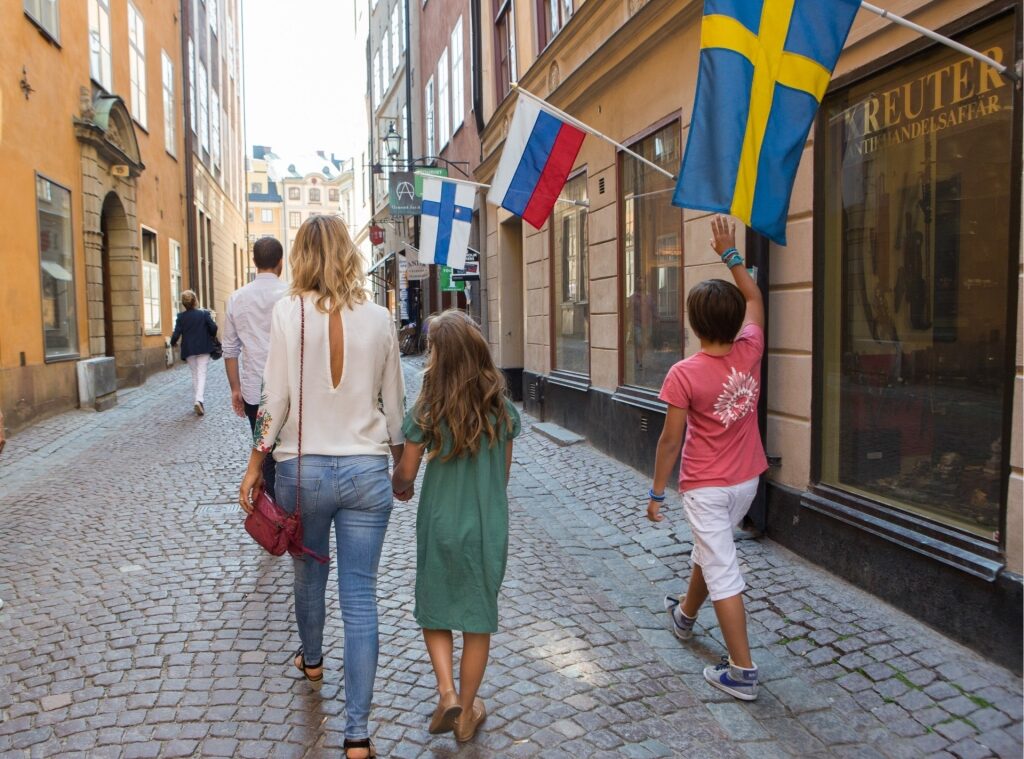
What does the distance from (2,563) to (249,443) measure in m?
4.31

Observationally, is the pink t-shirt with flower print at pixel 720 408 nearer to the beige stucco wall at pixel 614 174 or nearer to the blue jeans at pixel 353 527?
the beige stucco wall at pixel 614 174

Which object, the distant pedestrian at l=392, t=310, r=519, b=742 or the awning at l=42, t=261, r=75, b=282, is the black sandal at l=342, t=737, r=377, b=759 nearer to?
the distant pedestrian at l=392, t=310, r=519, b=742

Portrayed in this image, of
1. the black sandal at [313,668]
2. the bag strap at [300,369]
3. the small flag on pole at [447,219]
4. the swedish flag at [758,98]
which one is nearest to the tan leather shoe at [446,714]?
the black sandal at [313,668]

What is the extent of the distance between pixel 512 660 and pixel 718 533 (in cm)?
108

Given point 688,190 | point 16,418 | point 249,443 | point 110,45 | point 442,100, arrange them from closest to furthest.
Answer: point 688,190
point 249,443
point 16,418
point 110,45
point 442,100

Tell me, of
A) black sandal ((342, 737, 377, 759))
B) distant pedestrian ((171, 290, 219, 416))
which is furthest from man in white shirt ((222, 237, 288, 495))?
distant pedestrian ((171, 290, 219, 416))

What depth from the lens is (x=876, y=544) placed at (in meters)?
4.24

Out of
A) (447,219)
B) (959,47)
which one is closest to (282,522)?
(959,47)

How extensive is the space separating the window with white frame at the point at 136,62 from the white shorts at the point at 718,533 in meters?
16.7

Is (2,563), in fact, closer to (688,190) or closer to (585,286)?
(688,190)

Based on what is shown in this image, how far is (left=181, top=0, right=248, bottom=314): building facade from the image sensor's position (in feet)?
78.9

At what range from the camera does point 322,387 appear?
9.46 ft

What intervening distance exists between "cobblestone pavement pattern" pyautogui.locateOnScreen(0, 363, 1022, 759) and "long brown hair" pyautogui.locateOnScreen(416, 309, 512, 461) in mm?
1085

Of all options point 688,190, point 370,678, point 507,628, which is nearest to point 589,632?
point 507,628
